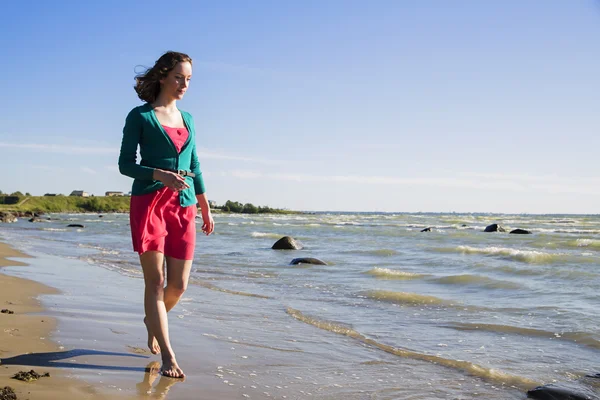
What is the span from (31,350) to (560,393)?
3.62m

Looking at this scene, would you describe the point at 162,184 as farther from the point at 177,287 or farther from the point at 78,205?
the point at 78,205

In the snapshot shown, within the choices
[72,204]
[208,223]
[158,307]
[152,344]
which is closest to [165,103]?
[208,223]

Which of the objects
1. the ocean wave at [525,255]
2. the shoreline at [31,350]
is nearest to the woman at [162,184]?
the shoreline at [31,350]

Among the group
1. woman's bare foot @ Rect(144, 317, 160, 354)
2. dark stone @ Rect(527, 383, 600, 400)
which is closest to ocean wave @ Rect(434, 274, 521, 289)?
dark stone @ Rect(527, 383, 600, 400)

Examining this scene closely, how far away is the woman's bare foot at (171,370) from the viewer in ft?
12.7

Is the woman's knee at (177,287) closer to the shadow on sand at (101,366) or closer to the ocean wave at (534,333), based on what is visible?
the shadow on sand at (101,366)

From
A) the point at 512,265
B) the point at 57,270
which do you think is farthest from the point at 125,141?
the point at 512,265

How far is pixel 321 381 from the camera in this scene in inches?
163

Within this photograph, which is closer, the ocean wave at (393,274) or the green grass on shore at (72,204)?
the ocean wave at (393,274)

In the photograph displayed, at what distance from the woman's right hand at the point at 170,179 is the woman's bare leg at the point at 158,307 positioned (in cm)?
47

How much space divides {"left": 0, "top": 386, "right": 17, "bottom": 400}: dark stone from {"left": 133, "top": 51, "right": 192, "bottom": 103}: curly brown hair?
76.9 inches

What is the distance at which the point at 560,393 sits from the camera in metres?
3.95

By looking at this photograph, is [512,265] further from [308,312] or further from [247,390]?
[247,390]

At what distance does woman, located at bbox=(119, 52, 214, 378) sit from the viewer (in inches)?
151
